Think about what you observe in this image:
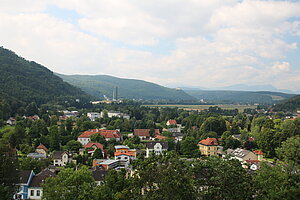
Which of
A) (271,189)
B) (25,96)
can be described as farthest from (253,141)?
(25,96)

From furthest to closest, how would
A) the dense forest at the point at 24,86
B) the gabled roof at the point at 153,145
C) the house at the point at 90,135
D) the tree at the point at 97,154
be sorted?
1. the dense forest at the point at 24,86
2. the house at the point at 90,135
3. the gabled roof at the point at 153,145
4. the tree at the point at 97,154

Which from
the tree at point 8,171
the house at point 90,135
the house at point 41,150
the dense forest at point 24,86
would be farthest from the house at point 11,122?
the tree at point 8,171

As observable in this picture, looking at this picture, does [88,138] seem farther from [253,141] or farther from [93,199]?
[93,199]

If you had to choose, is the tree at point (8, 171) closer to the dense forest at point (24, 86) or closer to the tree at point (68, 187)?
the tree at point (68, 187)

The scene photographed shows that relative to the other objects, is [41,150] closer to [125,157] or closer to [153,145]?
[125,157]

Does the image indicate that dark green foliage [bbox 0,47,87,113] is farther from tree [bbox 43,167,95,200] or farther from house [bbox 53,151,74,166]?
tree [bbox 43,167,95,200]

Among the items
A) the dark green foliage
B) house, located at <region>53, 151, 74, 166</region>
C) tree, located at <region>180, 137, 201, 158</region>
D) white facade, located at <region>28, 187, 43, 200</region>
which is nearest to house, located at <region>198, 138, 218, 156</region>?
tree, located at <region>180, 137, 201, 158</region>

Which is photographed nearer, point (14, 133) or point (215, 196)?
point (215, 196)
